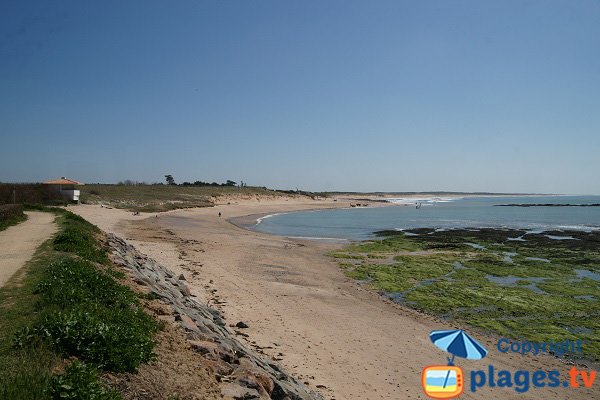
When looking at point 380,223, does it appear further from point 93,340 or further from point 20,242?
point 93,340

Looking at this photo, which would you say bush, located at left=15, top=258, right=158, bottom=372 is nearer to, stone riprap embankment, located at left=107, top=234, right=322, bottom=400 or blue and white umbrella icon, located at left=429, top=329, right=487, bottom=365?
stone riprap embankment, located at left=107, top=234, right=322, bottom=400

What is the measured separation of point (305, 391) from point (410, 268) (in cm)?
1687

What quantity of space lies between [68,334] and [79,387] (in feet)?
5.00

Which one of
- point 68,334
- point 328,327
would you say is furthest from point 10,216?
point 68,334

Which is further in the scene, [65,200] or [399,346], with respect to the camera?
[65,200]

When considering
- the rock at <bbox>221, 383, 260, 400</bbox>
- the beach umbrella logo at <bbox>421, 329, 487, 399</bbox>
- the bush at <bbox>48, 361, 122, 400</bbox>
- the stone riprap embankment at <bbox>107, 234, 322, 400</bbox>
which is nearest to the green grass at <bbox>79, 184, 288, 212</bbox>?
the stone riprap embankment at <bbox>107, 234, 322, 400</bbox>

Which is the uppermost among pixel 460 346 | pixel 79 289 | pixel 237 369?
pixel 79 289

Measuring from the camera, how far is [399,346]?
11.7 meters

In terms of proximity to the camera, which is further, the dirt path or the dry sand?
the dirt path

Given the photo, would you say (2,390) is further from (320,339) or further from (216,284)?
(216,284)

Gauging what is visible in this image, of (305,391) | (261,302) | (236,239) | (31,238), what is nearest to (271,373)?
(305,391)

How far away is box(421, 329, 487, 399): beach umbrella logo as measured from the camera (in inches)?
325

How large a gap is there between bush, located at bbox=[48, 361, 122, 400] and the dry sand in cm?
535

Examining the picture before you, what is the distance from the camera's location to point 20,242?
15.3 metres
